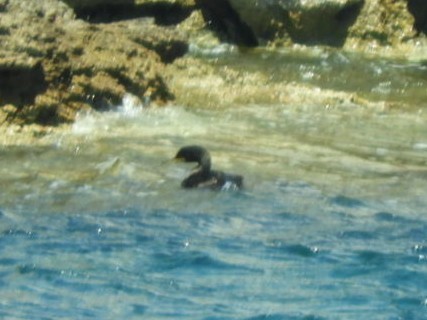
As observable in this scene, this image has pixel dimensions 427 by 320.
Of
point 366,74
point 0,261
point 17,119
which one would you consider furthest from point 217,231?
point 366,74

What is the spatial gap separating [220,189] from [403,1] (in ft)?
26.3

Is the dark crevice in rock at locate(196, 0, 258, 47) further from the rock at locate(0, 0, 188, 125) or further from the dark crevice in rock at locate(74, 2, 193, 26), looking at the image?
the rock at locate(0, 0, 188, 125)

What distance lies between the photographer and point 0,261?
22.4ft

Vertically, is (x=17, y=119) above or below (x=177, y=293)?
below

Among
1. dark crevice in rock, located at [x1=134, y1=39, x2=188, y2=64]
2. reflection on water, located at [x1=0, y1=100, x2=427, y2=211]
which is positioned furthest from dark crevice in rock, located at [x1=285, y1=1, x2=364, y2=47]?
reflection on water, located at [x1=0, y1=100, x2=427, y2=211]

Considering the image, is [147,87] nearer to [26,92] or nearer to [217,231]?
[26,92]

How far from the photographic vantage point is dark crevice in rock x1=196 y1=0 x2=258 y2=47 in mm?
15188

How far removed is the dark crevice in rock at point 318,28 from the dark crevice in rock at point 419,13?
2.81 ft

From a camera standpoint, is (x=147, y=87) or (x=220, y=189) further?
(x=147, y=87)

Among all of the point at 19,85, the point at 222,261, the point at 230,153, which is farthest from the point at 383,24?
the point at 222,261

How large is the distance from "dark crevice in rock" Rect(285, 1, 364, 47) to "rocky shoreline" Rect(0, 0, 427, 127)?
12 millimetres

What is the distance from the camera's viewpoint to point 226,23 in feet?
50.7

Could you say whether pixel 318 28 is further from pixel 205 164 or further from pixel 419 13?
pixel 205 164

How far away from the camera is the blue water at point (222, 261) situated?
19.9 ft
